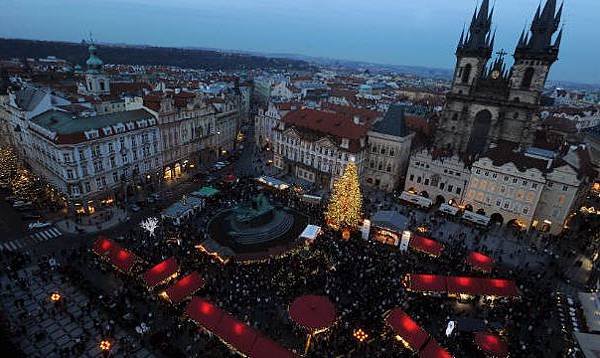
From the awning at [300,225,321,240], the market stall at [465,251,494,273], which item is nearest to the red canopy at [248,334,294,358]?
the awning at [300,225,321,240]

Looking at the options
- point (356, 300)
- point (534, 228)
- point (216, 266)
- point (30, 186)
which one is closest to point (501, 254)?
point (534, 228)

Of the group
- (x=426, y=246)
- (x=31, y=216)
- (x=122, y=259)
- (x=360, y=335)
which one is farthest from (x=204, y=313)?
(x=31, y=216)

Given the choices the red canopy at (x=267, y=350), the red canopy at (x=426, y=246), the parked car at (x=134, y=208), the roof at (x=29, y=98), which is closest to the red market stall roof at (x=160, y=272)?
the red canopy at (x=267, y=350)

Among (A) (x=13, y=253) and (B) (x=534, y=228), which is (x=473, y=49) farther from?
(A) (x=13, y=253)

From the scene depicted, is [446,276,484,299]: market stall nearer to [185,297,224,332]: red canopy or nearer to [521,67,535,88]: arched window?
[185,297,224,332]: red canopy

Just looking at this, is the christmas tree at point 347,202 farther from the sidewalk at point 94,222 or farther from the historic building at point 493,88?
the historic building at point 493,88

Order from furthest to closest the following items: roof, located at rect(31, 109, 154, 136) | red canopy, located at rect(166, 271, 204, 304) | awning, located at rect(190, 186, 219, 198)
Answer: awning, located at rect(190, 186, 219, 198), roof, located at rect(31, 109, 154, 136), red canopy, located at rect(166, 271, 204, 304)
